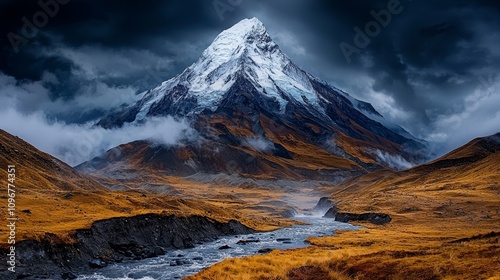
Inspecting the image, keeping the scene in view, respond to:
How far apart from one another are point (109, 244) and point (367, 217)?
337ft

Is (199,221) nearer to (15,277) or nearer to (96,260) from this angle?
(96,260)

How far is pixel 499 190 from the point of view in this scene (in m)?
170

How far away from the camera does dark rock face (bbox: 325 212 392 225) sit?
14350 centimetres

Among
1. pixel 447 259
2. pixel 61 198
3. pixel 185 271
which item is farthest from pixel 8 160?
pixel 447 259

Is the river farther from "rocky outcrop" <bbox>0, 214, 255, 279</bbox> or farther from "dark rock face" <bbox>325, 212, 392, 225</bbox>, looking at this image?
"dark rock face" <bbox>325, 212, 392, 225</bbox>

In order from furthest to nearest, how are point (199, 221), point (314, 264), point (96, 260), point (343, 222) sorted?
1. point (343, 222)
2. point (199, 221)
3. point (96, 260)
4. point (314, 264)

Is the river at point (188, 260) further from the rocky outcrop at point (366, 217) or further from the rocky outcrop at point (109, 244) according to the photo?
the rocky outcrop at point (366, 217)

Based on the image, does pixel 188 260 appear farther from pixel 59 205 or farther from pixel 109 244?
pixel 59 205

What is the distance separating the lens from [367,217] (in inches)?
6088

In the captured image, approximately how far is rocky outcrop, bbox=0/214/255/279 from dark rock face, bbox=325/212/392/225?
2226 inches

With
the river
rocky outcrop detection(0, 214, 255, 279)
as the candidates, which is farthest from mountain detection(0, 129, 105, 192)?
the river

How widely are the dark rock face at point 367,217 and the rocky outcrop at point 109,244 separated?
186 ft

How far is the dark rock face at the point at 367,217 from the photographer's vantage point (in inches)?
5650

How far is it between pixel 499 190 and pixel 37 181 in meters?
180
